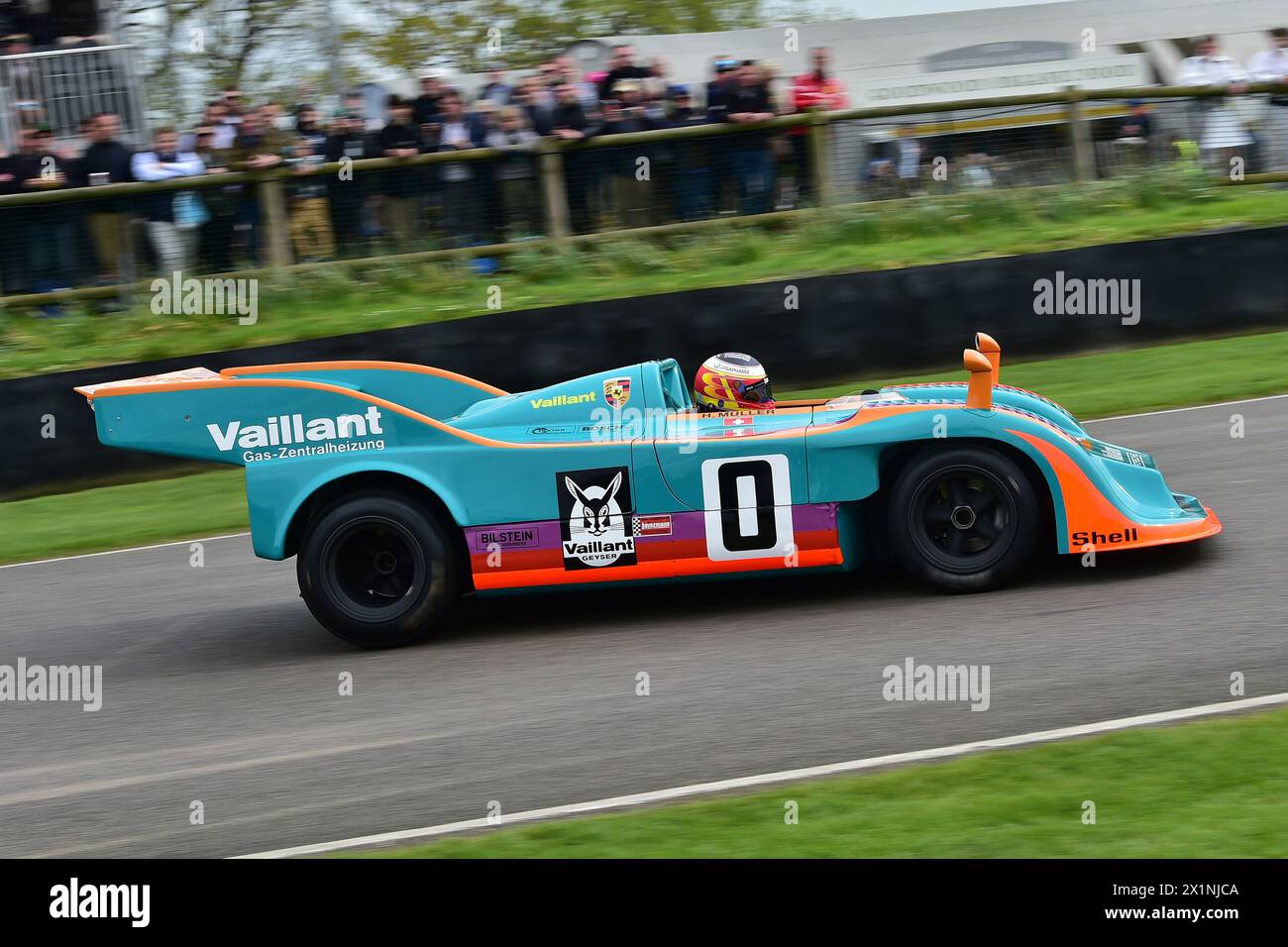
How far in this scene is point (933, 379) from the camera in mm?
12055

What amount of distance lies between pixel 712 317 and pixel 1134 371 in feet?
11.2

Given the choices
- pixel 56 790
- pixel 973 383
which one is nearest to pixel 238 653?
pixel 56 790

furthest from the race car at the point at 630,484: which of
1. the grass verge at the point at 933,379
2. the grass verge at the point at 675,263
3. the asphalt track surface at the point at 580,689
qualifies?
the grass verge at the point at 675,263

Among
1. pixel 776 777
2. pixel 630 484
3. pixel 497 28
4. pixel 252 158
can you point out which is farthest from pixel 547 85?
pixel 497 28

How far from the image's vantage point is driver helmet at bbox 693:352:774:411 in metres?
7.28

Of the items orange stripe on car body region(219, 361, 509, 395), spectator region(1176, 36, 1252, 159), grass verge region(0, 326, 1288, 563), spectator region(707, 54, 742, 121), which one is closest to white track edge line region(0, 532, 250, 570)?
grass verge region(0, 326, 1288, 563)

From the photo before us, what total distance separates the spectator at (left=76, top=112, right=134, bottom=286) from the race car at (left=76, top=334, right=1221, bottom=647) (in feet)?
23.5

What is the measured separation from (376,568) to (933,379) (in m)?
6.29

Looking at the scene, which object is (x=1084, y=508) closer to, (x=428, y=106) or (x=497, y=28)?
(x=428, y=106)

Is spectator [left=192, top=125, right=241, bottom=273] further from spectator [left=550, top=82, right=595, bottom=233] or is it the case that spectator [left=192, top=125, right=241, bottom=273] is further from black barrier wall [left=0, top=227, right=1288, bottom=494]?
spectator [left=550, top=82, right=595, bottom=233]

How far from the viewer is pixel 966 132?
47.4 feet

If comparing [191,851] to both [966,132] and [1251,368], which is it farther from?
[966,132]

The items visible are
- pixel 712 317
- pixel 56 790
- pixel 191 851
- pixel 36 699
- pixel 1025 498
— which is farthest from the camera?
pixel 712 317
